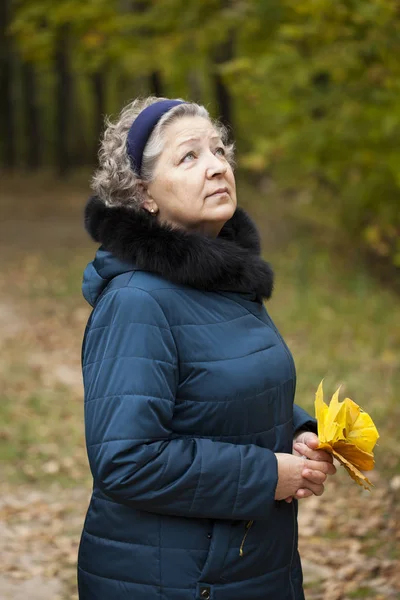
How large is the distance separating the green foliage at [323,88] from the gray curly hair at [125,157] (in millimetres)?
Answer: 5072

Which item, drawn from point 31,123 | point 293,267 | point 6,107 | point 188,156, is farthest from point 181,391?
point 31,123

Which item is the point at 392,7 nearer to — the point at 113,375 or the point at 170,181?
the point at 170,181

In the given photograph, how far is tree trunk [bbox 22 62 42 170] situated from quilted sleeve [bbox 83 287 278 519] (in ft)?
95.0

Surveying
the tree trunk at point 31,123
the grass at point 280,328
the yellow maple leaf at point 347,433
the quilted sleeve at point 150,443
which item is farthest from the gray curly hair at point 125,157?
the tree trunk at point 31,123

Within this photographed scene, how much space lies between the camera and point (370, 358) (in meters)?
9.56

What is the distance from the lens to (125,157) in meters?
2.71

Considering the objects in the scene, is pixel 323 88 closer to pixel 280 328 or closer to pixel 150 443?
pixel 280 328

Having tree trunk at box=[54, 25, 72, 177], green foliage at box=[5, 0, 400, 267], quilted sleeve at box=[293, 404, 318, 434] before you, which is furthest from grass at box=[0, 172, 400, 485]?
tree trunk at box=[54, 25, 72, 177]

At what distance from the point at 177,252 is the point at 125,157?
0.38 meters

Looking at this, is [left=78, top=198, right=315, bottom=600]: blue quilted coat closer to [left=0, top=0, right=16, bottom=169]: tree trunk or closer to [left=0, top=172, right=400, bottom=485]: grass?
[left=0, top=172, right=400, bottom=485]: grass

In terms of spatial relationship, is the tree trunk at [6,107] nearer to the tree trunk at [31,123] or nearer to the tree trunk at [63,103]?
the tree trunk at [31,123]

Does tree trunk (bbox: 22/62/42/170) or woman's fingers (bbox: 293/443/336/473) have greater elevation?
woman's fingers (bbox: 293/443/336/473)

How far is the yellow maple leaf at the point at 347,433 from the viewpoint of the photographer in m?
2.57

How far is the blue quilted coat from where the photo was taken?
239 cm
